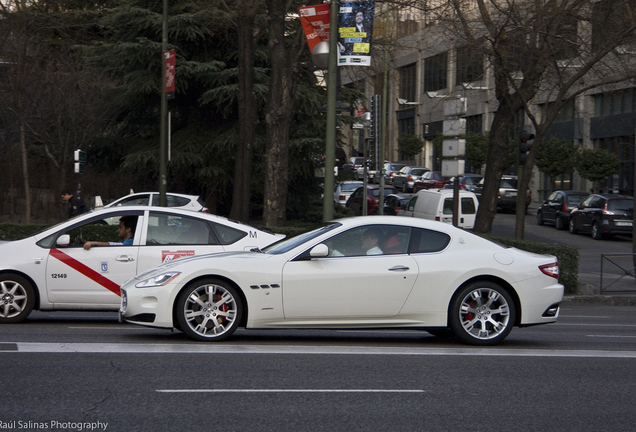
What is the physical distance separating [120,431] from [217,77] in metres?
27.8

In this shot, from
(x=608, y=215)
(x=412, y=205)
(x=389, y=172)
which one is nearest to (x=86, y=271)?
(x=412, y=205)

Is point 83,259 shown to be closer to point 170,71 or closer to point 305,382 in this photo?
point 305,382

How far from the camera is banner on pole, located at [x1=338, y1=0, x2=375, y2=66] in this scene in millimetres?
17469

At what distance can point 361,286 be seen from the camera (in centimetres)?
952

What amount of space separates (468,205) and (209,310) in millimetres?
24855

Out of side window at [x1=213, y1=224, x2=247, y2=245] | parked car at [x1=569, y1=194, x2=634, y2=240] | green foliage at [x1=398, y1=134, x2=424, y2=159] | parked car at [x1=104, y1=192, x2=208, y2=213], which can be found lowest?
parked car at [x1=569, y1=194, x2=634, y2=240]

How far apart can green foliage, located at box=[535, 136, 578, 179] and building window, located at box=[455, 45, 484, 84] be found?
21052mm

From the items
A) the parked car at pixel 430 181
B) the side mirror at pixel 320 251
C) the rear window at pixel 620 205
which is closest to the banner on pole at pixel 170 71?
the rear window at pixel 620 205

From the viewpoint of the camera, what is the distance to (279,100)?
73.8ft

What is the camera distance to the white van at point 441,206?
103ft

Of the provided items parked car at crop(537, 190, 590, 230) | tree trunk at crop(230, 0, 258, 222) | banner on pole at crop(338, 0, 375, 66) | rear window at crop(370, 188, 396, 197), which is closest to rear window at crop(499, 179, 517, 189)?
parked car at crop(537, 190, 590, 230)

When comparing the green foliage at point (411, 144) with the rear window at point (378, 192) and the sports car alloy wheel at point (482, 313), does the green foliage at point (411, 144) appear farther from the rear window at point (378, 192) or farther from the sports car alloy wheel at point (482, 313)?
the sports car alloy wheel at point (482, 313)

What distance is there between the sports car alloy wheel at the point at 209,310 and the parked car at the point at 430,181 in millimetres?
43421

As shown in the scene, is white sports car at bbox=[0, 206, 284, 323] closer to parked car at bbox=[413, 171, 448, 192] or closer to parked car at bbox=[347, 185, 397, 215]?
parked car at bbox=[347, 185, 397, 215]
